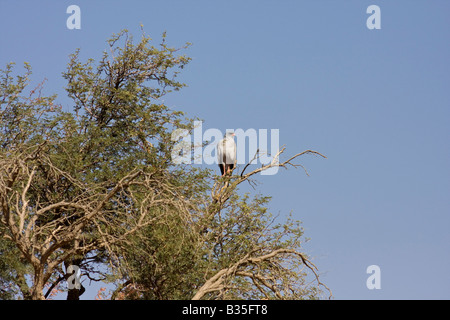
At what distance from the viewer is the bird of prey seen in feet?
60.2

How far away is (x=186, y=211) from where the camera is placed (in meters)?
10.6

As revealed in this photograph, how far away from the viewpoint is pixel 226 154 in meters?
18.5

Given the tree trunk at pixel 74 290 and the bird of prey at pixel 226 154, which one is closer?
the tree trunk at pixel 74 290

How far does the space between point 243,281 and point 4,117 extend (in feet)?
28.8

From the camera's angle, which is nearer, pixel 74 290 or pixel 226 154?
pixel 74 290

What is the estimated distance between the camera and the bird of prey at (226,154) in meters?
18.4

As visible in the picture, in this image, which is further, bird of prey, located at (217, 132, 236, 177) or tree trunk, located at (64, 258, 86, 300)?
bird of prey, located at (217, 132, 236, 177)

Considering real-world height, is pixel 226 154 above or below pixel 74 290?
above

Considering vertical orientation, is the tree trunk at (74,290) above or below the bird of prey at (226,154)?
below

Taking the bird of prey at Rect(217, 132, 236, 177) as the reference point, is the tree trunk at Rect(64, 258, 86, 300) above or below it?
below
